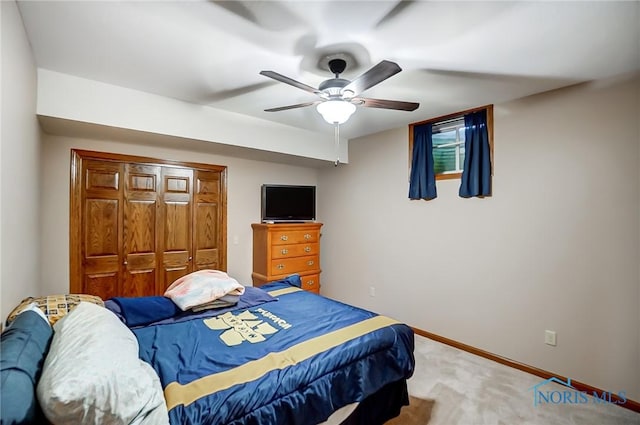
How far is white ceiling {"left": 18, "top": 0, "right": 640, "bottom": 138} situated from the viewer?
160 cm

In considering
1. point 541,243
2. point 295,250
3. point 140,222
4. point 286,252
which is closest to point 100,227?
point 140,222

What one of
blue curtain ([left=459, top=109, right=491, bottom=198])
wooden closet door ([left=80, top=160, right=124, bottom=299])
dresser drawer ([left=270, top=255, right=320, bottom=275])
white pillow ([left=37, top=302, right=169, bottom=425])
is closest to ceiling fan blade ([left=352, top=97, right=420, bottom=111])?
blue curtain ([left=459, top=109, right=491, bottom=198])

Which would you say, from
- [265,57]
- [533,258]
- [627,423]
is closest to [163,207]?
[265,57]

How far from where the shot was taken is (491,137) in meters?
2.99

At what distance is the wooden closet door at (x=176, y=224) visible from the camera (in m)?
3.44

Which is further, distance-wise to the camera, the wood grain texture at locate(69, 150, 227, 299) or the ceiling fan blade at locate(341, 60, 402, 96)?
the wood grain texture at locate(69, 150, 227, 299)

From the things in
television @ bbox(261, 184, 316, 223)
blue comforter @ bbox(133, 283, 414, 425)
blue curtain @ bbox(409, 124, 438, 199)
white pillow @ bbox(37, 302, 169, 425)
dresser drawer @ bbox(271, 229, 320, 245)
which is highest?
blue curtain @ bbox(409, 124, 438, 199)

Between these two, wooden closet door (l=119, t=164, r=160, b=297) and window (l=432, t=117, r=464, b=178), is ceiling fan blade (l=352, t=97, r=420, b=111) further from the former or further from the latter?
wooden closet door (l=119, t=164, r=160, b=297)

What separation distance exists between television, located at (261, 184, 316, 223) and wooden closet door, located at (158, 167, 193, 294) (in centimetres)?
100

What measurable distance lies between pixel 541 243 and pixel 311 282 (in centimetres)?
281

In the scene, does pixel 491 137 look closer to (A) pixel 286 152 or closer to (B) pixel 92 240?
(A) pixel 286 152

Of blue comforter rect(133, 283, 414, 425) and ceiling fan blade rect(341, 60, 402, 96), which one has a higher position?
ceiling fan blade rect(341, 60, 402, 96)

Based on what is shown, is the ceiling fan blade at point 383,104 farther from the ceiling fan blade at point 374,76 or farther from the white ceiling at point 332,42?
the white ceiling at point 332,42

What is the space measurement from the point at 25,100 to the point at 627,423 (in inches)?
179
